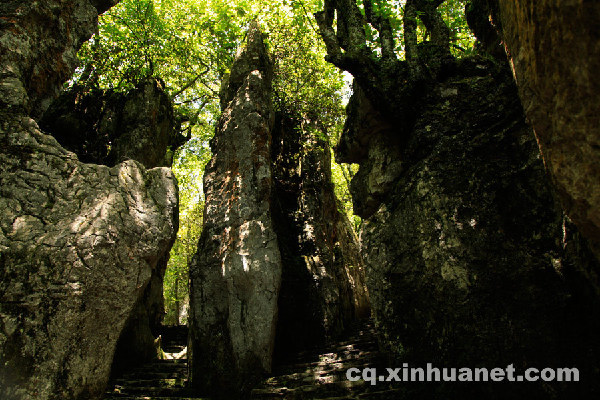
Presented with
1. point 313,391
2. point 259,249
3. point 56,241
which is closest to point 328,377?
Answer: point 313,391

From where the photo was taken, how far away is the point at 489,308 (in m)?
3.97

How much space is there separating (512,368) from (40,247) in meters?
5.13

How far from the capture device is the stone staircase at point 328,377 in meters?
4.76

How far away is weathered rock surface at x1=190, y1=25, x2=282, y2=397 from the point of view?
609cm

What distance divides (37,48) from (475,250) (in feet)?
21.0

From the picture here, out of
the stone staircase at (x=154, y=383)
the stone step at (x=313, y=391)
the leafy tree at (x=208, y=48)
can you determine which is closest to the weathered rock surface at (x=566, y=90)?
the stone step at (x=313, y=391)

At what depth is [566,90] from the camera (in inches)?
75.9

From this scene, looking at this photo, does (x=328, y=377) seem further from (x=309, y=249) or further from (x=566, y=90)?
(x=566, y=90)

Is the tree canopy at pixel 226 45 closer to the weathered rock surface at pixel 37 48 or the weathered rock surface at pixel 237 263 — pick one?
the weathered rock surface at pixel 237 263

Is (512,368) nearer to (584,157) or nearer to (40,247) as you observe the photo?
(584,157)

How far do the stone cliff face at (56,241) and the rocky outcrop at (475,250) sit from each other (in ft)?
10.9

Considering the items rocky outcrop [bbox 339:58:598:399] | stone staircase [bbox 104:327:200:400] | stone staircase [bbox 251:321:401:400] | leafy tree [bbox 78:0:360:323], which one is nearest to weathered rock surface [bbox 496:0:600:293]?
rocky outcrop [bbox 339:58:598:399]

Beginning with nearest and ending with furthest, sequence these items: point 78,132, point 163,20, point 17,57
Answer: point 17,57 → point 78,132 → point 163,20

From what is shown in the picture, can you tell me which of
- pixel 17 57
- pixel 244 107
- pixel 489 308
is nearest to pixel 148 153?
pixel 244 107
